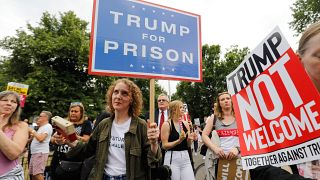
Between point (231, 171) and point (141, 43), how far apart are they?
6.80ft

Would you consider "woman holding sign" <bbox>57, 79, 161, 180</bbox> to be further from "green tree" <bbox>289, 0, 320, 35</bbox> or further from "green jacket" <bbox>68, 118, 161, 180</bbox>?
"green tree" <bbox>289, 0, 320, 35</bbox>

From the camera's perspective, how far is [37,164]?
5.85m

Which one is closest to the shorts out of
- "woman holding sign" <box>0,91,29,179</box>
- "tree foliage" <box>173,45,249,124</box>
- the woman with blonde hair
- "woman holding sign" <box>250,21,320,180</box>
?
"woman holding sign" <box>0,91,29,179</box>

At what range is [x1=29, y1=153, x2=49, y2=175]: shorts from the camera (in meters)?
5.80

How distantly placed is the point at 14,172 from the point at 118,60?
166cm

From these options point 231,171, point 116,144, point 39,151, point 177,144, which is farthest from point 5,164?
point 39,151

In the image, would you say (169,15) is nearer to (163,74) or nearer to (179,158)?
(163,74)

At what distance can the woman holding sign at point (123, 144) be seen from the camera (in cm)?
249

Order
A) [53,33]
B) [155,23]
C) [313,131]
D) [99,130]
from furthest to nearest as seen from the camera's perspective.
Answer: [53,33] → [155,23] → [99,130] → [313,131]

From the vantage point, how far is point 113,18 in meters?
2.94

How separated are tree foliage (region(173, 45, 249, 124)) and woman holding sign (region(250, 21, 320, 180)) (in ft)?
99.6

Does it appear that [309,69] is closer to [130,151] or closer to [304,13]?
[130,151]

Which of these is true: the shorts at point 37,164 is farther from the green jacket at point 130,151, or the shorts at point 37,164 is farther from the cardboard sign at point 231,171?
the cardboard sign at point 231,171

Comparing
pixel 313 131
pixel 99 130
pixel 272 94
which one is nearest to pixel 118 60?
pixel 99 130
